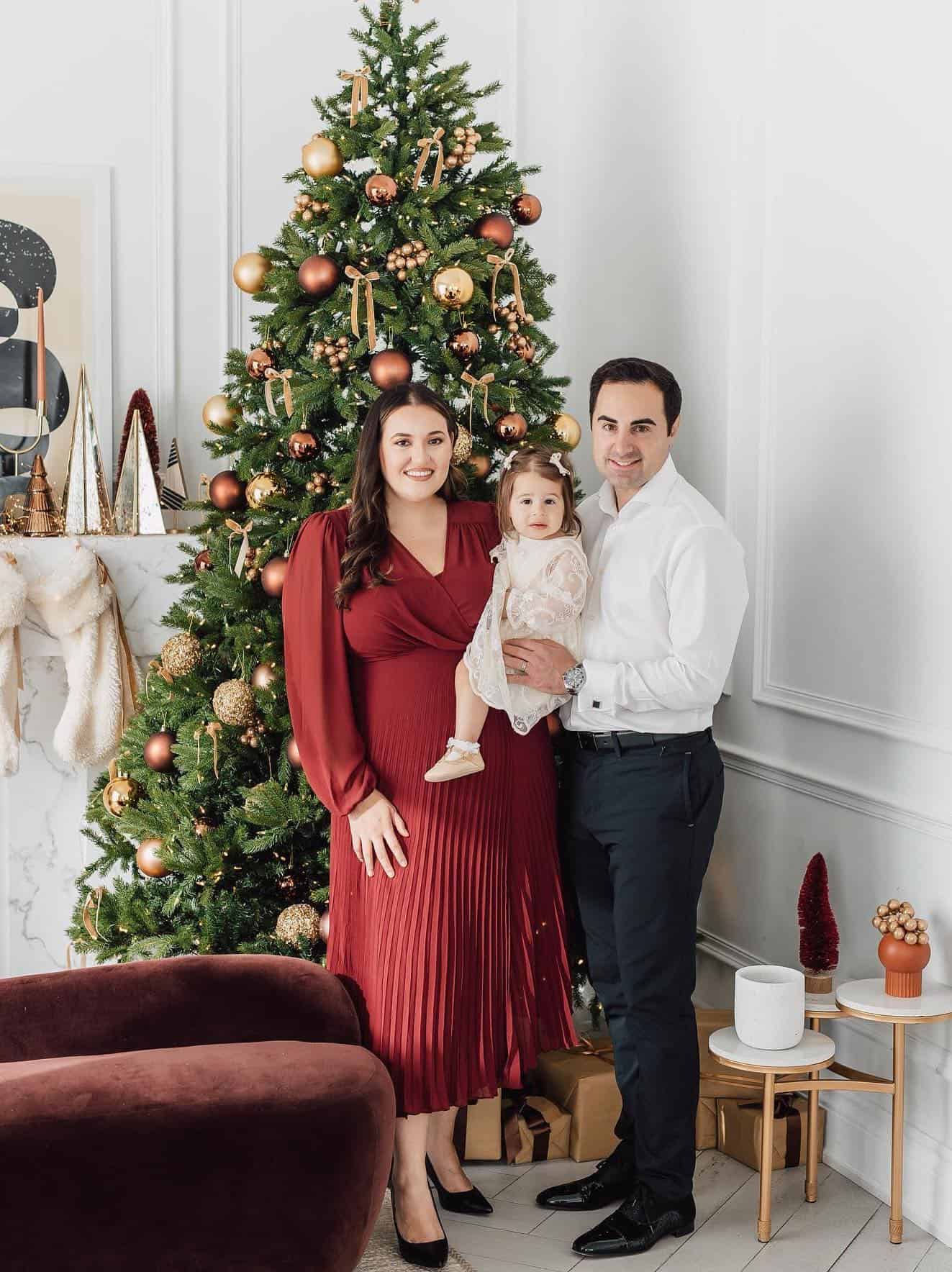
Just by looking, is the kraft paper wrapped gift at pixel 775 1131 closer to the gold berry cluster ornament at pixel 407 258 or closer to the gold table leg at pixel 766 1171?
the gold table leg at pixel 766 1171

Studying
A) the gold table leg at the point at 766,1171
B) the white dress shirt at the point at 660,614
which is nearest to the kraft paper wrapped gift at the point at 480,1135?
the gold table leg at the point at 766,1171

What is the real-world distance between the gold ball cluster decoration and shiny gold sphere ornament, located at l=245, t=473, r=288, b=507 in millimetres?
1562

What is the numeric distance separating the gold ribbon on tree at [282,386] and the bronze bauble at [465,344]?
0.37 m

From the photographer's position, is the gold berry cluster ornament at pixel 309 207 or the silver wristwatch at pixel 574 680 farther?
the gold berry cluster ornament at pixel 309 207

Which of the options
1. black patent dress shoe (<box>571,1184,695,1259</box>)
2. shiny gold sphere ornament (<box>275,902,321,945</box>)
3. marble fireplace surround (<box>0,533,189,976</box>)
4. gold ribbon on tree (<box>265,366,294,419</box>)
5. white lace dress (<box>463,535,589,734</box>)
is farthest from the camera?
marble fireplace surround (<box>0,533,189,976</box>)

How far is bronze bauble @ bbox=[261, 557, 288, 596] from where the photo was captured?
285cm

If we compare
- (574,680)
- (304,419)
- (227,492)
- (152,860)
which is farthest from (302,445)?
(152,860)

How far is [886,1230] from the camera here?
2.58 m

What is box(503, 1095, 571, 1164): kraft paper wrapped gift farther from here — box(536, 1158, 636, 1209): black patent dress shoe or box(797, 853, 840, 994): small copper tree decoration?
box(797, 853, 840, 994): small copper tree decoration

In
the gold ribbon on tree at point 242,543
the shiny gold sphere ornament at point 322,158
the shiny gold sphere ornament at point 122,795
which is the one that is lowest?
the shiny gold sphere ornament at point 122,795

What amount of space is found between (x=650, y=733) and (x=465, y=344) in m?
0.99

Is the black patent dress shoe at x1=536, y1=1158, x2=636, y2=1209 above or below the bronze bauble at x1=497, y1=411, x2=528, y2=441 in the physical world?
below

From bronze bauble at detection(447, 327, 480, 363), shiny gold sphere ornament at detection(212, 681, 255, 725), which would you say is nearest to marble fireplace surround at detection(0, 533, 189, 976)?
shiny gold sphere ornament at detection(212, 681, 255, 725)

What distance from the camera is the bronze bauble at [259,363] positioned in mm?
2947
